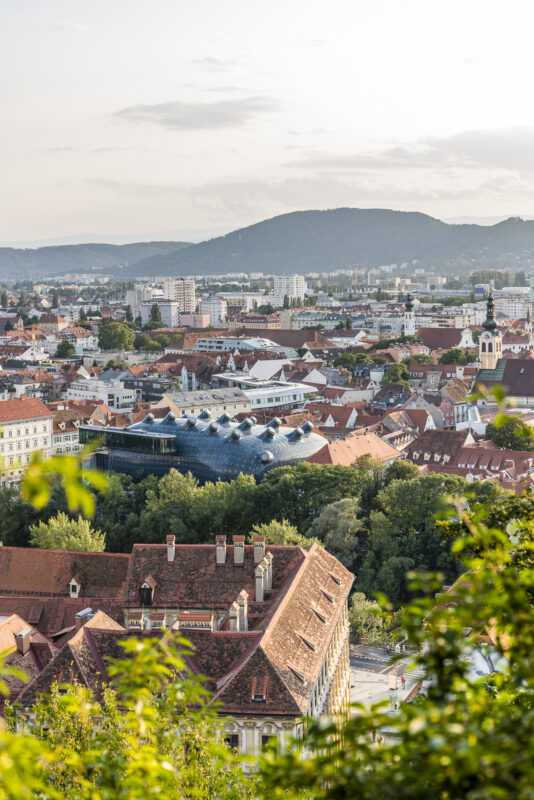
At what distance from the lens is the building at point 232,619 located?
89.8ft

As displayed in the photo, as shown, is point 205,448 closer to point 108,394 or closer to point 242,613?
point 242,613

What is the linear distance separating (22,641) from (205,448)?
124 feet

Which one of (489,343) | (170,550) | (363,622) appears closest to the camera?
(170,550)

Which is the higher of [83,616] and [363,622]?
[83,616]

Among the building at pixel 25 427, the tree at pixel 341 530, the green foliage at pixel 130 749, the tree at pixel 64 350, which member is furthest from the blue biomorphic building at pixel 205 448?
the tree at pixel 64 350

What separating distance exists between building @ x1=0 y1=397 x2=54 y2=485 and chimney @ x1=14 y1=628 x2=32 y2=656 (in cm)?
5123

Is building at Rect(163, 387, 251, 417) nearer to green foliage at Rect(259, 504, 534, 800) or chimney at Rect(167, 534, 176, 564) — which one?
chimney at Rect(167, 534, 176, 564)

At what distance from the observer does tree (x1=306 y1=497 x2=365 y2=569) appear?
53.5 metres

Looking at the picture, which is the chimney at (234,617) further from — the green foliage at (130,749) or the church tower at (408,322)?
the church tower at (408,322)

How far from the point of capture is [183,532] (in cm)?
5597

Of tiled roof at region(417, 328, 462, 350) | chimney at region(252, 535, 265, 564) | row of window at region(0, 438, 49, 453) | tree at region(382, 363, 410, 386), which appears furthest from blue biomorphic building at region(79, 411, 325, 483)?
tiled roof at region(417, 328, 462, 350)

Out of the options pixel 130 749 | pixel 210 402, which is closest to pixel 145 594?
pixel 130 749

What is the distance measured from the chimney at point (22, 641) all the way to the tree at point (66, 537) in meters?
15.9

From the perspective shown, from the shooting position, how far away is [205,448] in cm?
7119
